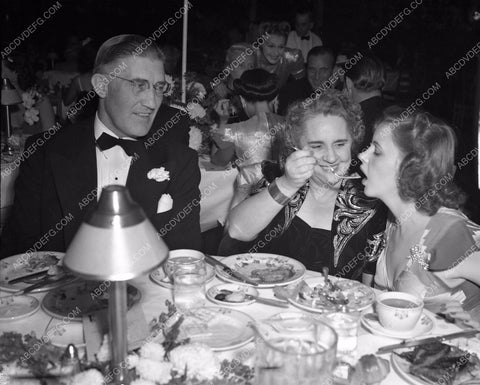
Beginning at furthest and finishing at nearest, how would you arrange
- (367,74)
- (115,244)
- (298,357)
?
(367,74) < (298,357) < (115,244)

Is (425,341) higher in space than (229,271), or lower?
lower

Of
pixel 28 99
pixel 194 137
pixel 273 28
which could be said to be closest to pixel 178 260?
pixel 194 137

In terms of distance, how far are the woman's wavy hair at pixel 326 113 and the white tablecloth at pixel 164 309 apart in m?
1.09

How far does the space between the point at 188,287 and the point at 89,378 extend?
0.78 meters

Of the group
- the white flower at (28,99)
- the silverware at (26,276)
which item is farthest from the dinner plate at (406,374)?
the white flower at (28,99)

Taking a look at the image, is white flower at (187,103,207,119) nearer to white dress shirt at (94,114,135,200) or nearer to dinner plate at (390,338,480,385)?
white dress shirt at (94,114,135,200)

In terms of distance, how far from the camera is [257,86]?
5207 millimetres

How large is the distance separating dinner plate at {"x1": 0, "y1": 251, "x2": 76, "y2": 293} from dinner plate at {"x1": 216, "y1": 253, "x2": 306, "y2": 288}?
0.68 meters

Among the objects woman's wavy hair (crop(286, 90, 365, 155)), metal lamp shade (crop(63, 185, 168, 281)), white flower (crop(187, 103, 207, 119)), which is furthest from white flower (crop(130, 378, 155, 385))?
white flower (crop(187, 103, 207, 119))

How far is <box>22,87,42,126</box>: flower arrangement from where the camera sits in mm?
5316

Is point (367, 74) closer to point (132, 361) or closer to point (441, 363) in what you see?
point (441, 363)

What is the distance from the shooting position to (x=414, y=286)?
227 centimetres

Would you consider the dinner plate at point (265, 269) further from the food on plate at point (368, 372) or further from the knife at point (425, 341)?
the food on plate at point (368, 372)

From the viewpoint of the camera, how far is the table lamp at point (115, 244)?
111cm
